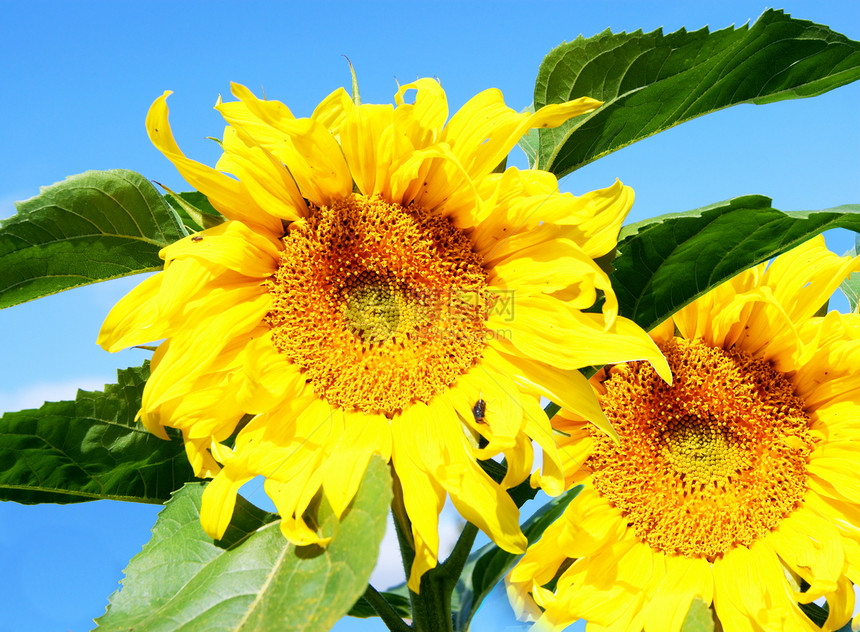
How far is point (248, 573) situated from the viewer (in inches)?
48.4

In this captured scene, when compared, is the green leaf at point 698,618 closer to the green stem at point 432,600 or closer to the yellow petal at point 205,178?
the green stem at point 432,600

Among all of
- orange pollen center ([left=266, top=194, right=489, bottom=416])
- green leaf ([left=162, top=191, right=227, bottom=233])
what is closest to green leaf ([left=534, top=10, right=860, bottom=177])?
orange pollen center ([left=266, top=194, right=489, bottom=416])

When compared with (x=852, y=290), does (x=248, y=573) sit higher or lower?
higher

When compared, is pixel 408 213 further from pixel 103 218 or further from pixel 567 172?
pixel 103 218

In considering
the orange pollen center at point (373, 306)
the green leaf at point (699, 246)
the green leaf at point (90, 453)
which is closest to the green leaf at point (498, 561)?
the orange pollen center at point (373, 306)

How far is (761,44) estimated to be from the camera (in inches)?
54.0

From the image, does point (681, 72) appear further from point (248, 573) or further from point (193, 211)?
point (248, 573)

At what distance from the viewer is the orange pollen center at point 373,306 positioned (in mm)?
1407

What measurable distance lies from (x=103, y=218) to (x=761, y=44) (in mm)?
1206

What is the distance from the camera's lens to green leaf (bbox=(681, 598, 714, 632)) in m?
1.44

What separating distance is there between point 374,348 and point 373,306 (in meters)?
0.08

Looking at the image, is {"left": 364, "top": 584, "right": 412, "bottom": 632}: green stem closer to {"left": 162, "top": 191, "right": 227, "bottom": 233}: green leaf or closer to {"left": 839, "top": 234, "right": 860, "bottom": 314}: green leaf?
{"left": 162, "top": 191, "right": 227, "bottom": 233}: green leaf

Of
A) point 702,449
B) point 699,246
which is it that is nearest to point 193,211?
point 699,246

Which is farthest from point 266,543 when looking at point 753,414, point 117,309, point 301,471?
point 753,414
